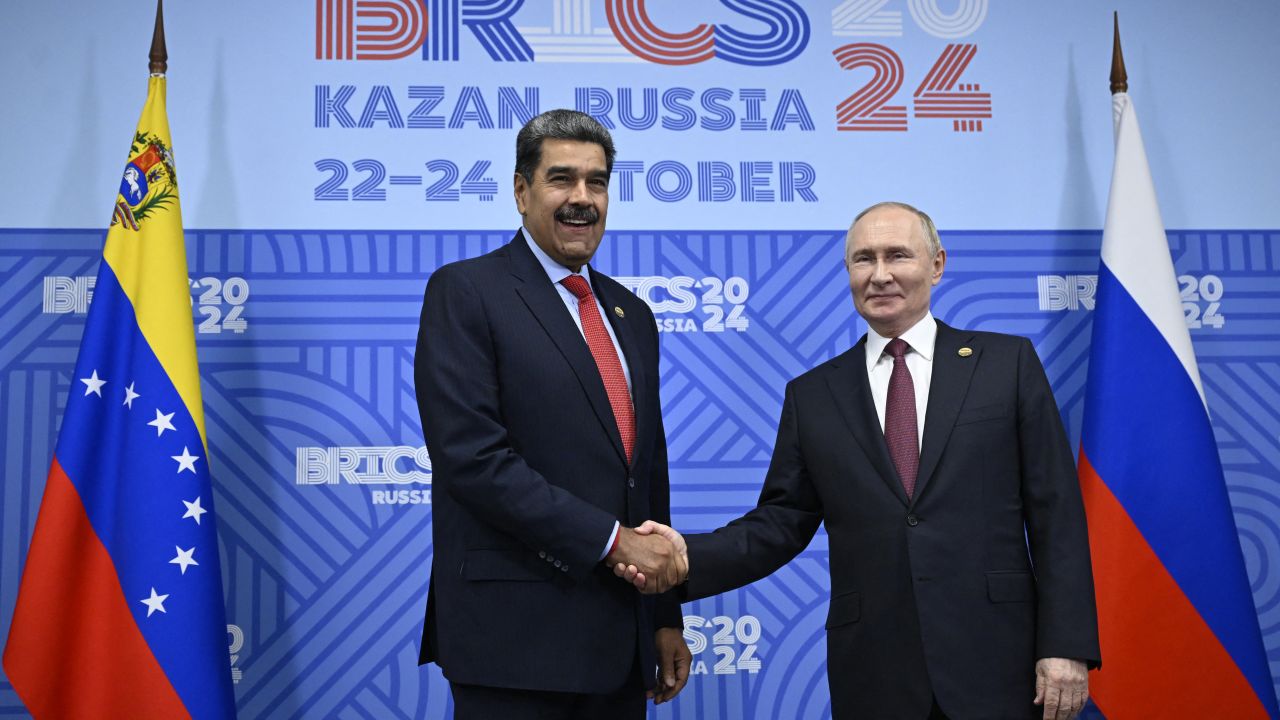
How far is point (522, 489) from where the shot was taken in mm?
2031

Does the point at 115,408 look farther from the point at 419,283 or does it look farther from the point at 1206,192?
the point at 1206,192

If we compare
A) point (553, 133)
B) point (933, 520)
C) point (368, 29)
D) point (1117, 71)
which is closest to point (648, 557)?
point (933, 520)

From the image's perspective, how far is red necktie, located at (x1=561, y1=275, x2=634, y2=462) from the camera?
2242mm

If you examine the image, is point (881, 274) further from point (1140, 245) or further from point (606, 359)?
point (1140, 245)

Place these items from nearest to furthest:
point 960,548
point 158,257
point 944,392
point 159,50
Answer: point 960,548
point 944,392
point 158,257
point 159,50

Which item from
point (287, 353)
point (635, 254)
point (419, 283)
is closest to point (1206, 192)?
point (635, 254)

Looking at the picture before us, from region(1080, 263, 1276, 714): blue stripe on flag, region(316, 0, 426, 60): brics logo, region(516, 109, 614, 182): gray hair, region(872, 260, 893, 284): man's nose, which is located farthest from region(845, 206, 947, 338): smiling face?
region(316, 0, 426, 60): brics logo

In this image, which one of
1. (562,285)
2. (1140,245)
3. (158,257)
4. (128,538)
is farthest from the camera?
(1140,245)

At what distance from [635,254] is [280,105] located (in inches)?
47.0

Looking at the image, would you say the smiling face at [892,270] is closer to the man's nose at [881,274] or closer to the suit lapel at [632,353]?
the man's nose at [881,274]

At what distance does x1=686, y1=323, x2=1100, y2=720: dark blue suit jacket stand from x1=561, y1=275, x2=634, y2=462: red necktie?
0.39 m

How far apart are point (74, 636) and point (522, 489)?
1645 millimetres

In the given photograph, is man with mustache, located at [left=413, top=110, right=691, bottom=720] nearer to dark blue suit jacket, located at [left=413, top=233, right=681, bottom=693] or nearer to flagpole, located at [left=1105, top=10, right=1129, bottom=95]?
dark blue suit jacket, located at [left=413, top=233, right=681, bottom=693]

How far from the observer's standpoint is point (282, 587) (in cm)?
318
